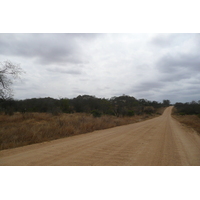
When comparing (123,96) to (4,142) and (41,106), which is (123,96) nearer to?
(41,106)

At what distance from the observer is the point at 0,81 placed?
14.0 meters

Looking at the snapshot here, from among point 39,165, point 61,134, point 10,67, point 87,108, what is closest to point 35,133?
point 61,134

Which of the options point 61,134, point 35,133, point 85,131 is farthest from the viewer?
point 85,131

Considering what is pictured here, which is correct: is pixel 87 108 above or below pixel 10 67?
below

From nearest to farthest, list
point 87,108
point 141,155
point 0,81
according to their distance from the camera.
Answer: point 141,155 → point 0,81 → point 87,108

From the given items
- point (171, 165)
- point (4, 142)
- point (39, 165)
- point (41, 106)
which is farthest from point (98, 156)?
point (41, 106)

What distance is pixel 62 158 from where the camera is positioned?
5.44 metres

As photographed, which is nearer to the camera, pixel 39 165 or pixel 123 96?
pixel 39 165

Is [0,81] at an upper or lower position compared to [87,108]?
upper

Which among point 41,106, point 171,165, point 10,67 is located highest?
point 10,67

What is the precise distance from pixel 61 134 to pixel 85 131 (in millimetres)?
2185

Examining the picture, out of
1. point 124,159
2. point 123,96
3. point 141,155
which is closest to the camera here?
point 124,159

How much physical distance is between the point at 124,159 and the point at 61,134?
5804mm

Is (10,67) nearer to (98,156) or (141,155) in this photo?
(98,156)
